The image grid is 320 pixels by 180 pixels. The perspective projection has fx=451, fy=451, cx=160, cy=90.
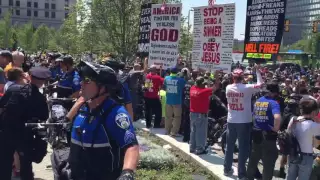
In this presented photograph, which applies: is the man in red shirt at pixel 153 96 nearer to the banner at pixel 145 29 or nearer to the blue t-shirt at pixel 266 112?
the banner at pixel 145 29

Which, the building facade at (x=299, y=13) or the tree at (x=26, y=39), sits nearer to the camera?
the tree at (x=26, y=39)

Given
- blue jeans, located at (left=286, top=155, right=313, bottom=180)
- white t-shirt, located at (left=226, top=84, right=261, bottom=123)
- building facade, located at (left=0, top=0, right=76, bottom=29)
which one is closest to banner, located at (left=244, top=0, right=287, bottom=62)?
white t-shirt, located at (left=226, top=84, right=261, bottom=123)

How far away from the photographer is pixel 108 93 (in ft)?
11.3


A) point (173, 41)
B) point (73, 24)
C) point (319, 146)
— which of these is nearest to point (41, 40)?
point (73, 24)

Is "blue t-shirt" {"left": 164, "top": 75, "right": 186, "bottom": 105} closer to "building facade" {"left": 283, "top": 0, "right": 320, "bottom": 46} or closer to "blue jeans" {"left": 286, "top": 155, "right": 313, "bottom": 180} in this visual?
"blue jeans" {"left": 286, "top": 155, "right": 313, "bottom": 180}

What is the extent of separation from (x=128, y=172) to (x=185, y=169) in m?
5.51

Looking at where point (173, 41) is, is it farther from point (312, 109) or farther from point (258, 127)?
point (312, 109)

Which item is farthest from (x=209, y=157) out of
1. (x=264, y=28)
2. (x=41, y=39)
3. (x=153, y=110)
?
(x=41, y=39)

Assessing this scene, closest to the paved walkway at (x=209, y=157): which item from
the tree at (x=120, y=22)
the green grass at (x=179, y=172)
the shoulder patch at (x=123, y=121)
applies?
the green grass at (x=179, y=172)

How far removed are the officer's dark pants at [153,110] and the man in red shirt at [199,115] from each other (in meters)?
3.16

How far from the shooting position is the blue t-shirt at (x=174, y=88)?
10844mm

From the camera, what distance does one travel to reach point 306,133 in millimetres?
5641

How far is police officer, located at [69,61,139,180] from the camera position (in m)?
3.32

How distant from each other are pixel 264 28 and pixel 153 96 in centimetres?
387
